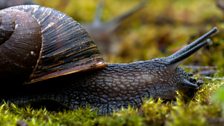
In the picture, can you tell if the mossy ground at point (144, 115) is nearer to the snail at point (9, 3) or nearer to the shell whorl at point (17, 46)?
the shell whorl at point (17, 46)

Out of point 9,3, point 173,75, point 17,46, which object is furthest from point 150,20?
point 17,46


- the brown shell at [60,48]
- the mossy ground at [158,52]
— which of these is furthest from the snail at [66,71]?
the mossy ground at [158,52]

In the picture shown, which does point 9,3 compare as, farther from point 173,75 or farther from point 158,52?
point 158,52

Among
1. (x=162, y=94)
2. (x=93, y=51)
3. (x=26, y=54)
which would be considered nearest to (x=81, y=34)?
(x=93, y=51)

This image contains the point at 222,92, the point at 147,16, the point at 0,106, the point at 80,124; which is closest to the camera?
the point at 222,92

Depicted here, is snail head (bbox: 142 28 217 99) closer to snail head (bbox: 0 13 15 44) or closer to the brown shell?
the brown shell

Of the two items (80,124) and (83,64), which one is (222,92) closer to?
(80,124)
